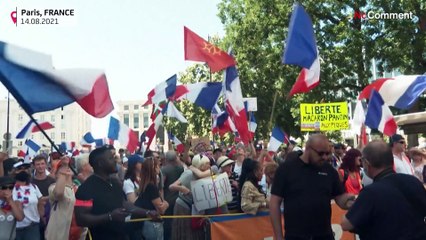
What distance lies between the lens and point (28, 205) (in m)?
7.51

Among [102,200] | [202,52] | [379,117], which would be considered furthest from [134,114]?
[102,200]

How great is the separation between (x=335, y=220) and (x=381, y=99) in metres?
3.69

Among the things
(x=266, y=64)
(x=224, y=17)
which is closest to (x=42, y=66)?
(x=266, y=64)

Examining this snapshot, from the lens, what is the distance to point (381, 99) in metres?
10.6

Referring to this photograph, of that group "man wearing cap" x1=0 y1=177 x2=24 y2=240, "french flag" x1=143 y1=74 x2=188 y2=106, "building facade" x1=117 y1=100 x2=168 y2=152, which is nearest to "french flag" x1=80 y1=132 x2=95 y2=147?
"french flag" x1=143 y1=74 x2=188 y2=106

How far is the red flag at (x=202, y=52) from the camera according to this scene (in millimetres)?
11141

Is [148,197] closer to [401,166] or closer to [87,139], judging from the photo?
[401,166]

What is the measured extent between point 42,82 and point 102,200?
7.21ft

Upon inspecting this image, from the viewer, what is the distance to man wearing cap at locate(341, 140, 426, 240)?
3.87 metres

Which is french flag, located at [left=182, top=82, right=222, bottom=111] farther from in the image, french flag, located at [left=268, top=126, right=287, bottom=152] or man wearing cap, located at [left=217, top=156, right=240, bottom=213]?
man wearing cap, located at [left=217, top=156, right=240, bottom=213]

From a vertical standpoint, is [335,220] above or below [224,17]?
below

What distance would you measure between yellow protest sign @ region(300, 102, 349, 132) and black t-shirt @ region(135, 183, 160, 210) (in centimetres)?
1372

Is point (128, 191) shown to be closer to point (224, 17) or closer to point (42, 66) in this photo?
point (42, 66)

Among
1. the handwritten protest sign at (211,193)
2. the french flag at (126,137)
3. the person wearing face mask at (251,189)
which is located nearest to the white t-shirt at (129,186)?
the handwritten protest sign at (211,193)
